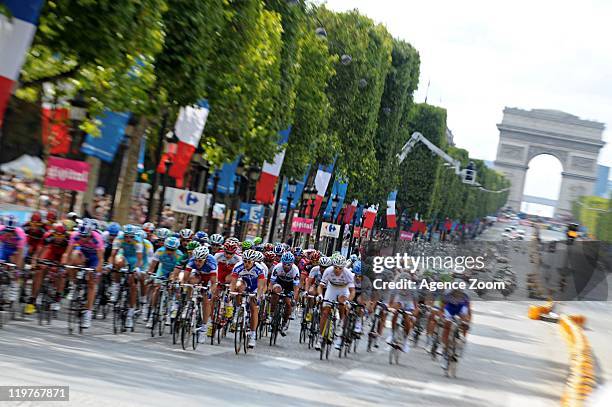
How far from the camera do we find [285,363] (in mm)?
17766

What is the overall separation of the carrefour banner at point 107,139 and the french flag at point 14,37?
9864mm

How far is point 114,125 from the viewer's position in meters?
26.7

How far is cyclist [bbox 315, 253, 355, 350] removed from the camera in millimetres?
20172

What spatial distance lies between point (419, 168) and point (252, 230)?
33.9 m

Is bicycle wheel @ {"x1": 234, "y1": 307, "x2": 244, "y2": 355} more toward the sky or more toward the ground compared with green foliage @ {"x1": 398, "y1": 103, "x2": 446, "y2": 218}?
more toward the ground

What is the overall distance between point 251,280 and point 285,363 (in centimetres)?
150

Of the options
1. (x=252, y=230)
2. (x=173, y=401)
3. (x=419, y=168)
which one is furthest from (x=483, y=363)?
(x=419, y=168)

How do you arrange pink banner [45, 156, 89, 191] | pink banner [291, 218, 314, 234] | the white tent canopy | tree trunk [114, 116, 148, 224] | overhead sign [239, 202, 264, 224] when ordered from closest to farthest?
1. the white tent canopy
2. pink banner [45, 156, 89, 191]
3. tree trunk [114, 116, 148, 224]
4. overhead sign [239, 202, 264, 224]
5. pink banner [291, 218, 314, 234]

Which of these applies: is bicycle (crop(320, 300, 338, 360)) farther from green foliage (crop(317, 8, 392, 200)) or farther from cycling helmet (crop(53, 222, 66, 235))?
green foliage (crop(317, 8, 392, 200))

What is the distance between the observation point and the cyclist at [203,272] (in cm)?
1748

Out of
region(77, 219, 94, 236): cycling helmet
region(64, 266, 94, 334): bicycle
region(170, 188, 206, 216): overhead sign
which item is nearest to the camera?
region(64, 266, 94, 334): bicycle

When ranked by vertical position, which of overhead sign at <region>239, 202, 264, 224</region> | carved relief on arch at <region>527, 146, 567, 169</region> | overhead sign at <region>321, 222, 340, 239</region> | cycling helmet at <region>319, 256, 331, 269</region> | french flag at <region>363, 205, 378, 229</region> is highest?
carved relief on arch at <region>527, 146, 567, 169</region>

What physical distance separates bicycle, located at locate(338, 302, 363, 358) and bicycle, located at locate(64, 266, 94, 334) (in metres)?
5.10

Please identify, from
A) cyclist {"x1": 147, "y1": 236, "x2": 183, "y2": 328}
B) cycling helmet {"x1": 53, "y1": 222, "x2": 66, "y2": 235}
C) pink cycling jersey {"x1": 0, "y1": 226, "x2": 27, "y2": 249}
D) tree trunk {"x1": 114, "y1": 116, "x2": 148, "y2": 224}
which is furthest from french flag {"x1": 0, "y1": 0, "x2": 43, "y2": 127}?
tree trunk {"x1": 114, "y1": 116, "x2": 148, "y2": 224}
